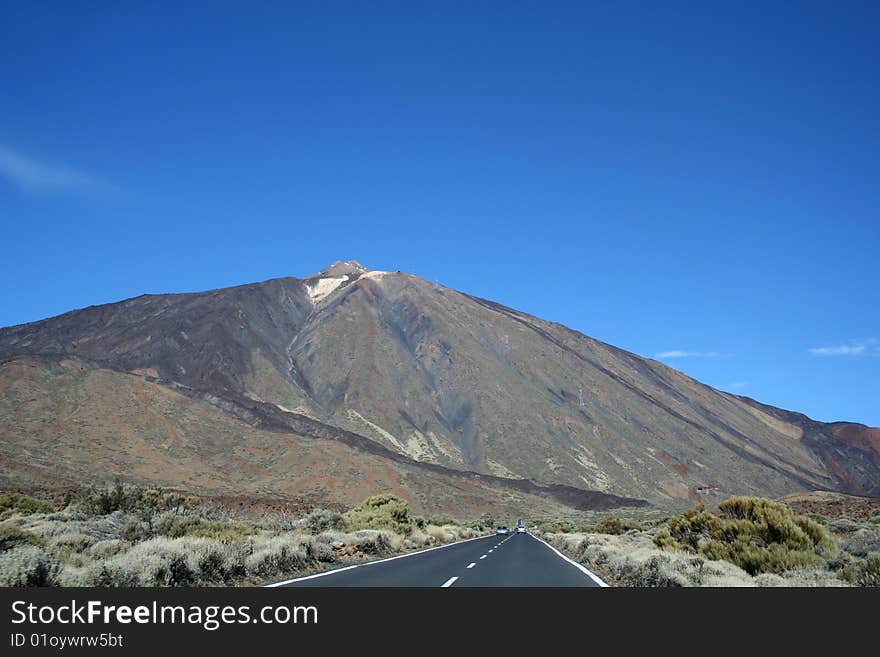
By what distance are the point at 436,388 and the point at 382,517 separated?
351ft

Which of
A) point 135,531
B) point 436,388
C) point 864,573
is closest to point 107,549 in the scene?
point 135,531

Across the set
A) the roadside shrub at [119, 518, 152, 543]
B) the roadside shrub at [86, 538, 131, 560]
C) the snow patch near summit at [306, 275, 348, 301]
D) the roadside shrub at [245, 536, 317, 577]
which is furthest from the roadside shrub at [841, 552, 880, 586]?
→ the snow patch near summit at [306, 275, 348, 301]

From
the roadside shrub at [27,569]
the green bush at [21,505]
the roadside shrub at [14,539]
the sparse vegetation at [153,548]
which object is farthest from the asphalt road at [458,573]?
the green bush at [21,505]

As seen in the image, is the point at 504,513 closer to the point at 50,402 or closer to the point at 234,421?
the point at 234,421

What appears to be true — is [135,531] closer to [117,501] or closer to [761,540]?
[117,501]

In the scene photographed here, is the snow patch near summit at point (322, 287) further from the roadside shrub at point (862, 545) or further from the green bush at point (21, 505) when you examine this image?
the roadside shrub at point (862, 545)

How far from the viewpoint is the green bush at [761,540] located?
15299mm

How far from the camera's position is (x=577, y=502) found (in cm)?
10138

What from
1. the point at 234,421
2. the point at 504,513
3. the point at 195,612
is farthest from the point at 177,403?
the point at 195,612

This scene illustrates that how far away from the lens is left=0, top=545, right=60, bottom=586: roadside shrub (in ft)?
30.1

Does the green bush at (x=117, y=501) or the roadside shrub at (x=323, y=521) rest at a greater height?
the green bush at (x=117, y=501)

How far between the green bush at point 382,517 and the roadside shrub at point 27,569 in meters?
21.1

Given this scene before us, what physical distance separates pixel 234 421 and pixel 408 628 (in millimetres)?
88982

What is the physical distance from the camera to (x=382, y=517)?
34500 millimetres
